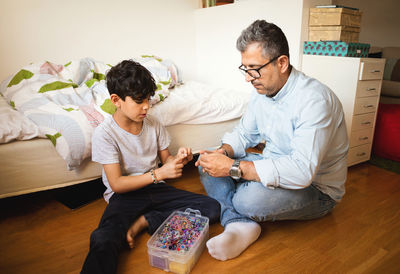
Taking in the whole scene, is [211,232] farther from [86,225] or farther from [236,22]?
[236,22]

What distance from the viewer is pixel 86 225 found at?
1406 mm

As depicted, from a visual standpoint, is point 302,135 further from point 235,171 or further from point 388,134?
point 388,134

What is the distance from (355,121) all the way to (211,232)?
124cm

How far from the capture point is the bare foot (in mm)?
1209

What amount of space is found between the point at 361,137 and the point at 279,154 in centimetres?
97

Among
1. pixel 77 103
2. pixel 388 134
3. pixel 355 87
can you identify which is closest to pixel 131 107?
pixel 77 103

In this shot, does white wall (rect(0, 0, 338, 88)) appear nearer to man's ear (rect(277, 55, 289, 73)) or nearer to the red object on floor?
the red object on floor

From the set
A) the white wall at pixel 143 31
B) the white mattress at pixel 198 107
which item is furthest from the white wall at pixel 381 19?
the white mattress at pixel 198 107

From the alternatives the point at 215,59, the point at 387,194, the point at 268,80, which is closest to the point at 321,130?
the point at 268,80

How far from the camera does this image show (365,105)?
6.19ft

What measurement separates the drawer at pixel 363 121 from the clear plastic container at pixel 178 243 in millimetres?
1269

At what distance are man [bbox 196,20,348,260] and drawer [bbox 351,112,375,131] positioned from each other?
2.51 feet

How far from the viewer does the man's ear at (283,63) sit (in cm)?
114

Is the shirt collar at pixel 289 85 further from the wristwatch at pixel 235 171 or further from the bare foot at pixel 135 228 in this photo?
the bare foot at pixel 135 228
